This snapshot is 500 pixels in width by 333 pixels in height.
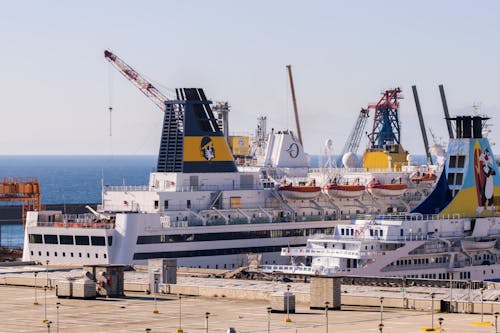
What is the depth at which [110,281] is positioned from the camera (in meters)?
76.6

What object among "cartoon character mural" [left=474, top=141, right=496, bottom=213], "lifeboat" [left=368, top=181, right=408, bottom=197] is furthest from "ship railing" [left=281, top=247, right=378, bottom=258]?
"lifeboat" [left=368, top=181, right=408, bottom=197]

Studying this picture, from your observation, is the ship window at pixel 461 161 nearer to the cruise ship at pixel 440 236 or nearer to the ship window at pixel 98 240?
the cruise ship at pixel 440 236

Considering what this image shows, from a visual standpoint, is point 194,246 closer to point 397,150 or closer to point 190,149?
point 190,149

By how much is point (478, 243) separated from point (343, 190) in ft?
46.2

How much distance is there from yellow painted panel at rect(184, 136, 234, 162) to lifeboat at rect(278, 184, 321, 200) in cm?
627

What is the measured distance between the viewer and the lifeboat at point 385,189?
123 meters

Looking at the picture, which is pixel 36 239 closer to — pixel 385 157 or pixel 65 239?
pixel 65 239

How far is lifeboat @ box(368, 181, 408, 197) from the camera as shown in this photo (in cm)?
12281

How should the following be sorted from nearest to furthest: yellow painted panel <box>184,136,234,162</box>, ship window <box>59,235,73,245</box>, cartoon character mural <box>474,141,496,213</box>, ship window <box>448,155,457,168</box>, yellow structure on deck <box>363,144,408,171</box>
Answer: ship window <box>59,235,73,245</box>
yellow painted panel <box>184,136,234,162</box>
cartoon character mural <box>474,141,496,213</box>
ship window <box>448,155,457,168</box>
yellow structure on deck <box>363,144,408,171</box>

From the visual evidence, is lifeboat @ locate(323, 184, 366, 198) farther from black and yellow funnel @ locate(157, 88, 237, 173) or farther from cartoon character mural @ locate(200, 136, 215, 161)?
cartoon character mural @ locate(200, 136, 215, 161)

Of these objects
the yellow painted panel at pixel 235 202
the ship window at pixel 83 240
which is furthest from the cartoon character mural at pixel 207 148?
the ship window at pixel 83 240

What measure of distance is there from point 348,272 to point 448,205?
13.8 meters

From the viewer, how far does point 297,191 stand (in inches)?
4584

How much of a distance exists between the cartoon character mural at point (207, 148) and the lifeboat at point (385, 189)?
1705cm
